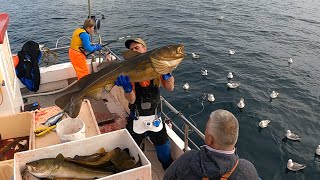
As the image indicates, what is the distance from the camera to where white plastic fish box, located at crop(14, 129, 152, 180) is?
12.2 feet

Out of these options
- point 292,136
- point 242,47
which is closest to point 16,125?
point 292,136

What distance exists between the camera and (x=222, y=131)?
9.50 feet

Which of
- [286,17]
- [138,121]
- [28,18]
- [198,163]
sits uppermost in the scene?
[198,163]

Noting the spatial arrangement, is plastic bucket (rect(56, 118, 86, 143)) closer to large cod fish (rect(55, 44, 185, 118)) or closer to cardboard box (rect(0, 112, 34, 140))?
large cod fish (rect(55, 44, 185, 118))

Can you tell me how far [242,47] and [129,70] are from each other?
17973 millimetres

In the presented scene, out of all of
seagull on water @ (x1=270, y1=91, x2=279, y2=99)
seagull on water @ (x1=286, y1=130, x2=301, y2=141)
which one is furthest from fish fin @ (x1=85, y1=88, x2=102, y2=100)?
seagull on water @ (x1=270, y1=91, x2=279, y2=99)

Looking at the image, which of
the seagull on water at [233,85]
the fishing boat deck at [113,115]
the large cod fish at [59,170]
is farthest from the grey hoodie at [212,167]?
the seagull on water at [233,85]

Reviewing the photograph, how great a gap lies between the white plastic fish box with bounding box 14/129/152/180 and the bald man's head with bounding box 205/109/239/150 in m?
1.12

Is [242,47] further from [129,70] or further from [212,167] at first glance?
[212,167]

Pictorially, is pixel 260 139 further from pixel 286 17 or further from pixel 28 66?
pixel 286 17

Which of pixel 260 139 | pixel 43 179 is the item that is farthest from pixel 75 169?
pixel 260 139

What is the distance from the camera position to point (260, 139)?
12320 millimetres

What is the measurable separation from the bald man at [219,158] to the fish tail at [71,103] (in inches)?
98.4

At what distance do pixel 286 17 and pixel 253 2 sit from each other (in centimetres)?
572
